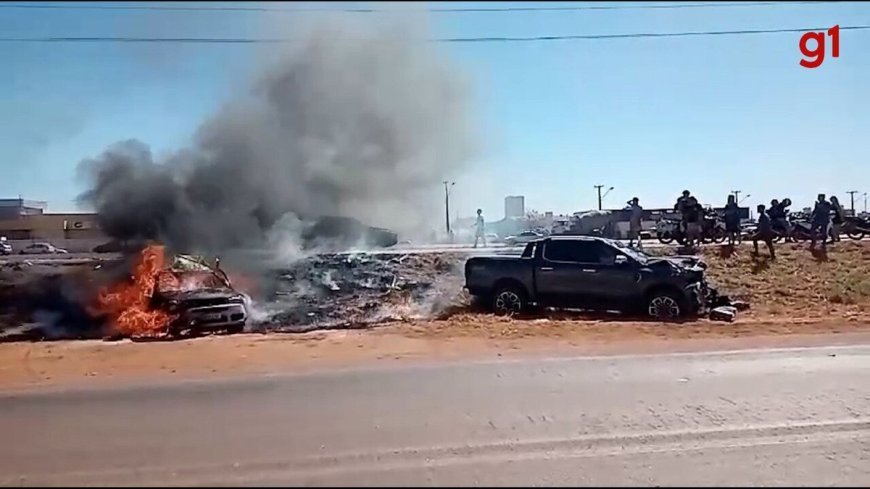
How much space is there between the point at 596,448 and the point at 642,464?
0.55 metres

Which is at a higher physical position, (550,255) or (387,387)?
(550,255)

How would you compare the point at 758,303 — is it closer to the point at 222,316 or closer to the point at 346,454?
the point at 222,316

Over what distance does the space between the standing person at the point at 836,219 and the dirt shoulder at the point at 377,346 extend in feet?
30.2

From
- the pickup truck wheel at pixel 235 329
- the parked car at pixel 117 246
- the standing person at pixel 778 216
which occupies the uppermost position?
the standing person at pixel 778 216

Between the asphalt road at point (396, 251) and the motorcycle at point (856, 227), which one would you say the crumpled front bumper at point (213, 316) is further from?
the motorcycle at point (856, 227)

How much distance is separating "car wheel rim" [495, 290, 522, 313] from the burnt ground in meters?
0.41

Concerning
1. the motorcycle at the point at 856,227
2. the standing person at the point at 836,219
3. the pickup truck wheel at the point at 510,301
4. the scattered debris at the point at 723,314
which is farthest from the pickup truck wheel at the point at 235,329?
the motorcycle at the point at 856,227

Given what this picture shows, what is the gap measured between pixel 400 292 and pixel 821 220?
10.8 metres

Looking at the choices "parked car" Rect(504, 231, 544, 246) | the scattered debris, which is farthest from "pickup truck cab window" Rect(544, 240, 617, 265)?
"parked car" Rect(504, 231, 544, 246)

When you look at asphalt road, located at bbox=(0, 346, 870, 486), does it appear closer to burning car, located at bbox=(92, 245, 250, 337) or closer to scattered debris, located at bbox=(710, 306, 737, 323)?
scattered debris, located at bbox=(710, 306, 737, 323)

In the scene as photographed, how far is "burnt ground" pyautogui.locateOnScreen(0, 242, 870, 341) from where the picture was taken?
48.8 feet

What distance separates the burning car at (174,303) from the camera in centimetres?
1402

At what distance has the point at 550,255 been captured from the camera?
49.2ft

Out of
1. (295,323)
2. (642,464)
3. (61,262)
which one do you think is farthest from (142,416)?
(61,262)
